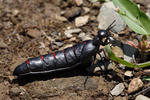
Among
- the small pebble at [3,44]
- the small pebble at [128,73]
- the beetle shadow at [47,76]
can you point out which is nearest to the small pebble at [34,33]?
the small pebble at [3,44]

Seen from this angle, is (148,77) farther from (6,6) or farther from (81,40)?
(6,6)

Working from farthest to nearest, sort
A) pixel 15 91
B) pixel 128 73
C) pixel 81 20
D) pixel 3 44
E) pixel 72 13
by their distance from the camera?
pixel 72 13, pixel 81 20, pixel 3 44, pixel 128 73, pixel 15 91

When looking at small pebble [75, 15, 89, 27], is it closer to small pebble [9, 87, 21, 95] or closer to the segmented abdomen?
the segmented abdomen

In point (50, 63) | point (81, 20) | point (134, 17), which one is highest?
point (134, 17)

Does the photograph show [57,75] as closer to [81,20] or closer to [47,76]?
[47,76]

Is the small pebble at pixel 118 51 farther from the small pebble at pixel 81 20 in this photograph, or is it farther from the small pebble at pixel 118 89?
the small pebble at pixel 81 20

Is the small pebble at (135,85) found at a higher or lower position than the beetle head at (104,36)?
lower

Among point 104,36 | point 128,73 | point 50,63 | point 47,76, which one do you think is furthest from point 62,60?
point 128,73
